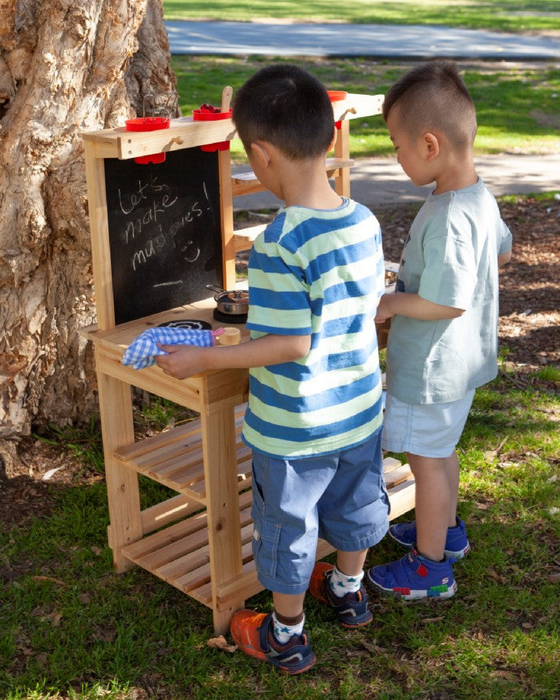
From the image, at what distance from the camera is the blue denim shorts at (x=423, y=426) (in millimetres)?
2979

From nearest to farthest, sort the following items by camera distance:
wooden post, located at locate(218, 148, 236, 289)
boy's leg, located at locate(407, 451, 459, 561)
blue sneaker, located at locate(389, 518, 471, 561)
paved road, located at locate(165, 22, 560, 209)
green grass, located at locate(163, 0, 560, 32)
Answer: boy's leg, located at locate(407, 451, 459, 561) → wooden post, located at locate(218, 148, 236, 289) → blue sneaker, located at locate(389, 518, 471, 561) → paved road, located at locate(165, 22, 560, 209) → green grass, located at locate(163, 0, 560, 32)

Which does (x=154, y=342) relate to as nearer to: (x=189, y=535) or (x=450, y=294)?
(x=450, y=294)

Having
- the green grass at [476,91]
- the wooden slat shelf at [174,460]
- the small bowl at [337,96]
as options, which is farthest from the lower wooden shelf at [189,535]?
the green grass at [476,91]

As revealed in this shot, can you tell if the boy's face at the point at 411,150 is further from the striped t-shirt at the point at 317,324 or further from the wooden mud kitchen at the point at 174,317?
the wooden mud kitchen at the point at 174,317

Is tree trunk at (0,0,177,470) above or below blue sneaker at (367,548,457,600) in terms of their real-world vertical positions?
above

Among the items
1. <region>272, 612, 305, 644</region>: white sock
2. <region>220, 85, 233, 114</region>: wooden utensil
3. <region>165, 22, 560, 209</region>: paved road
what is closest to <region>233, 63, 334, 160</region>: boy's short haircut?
<region>220, 85, 233, 114</region>: wooden utensil

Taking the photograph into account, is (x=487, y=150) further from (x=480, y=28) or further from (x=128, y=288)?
(x=480, y=28)

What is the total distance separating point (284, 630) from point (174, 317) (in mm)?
1050

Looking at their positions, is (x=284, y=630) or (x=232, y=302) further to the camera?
(x=232, y=302)

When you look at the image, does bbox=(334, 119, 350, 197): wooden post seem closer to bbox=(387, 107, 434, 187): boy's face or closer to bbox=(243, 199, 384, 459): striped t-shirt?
bbox=(387, 107, 434, 187): boy's face

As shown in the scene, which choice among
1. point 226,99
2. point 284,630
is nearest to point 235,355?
point 284,630

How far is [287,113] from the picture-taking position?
2.39 m

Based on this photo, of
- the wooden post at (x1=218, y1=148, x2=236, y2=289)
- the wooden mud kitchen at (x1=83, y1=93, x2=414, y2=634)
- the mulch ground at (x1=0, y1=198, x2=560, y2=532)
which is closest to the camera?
the wooden mud kitchen at (x1=83, y1=93, x2=414, y2=634)

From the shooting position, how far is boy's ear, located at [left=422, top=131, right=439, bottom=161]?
2709mm
